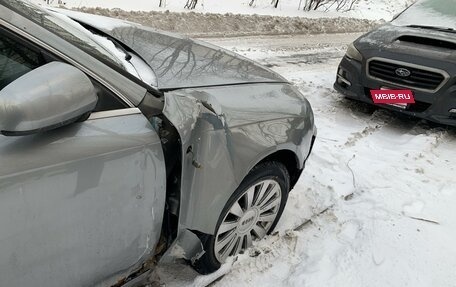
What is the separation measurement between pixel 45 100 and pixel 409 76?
458 centimetres

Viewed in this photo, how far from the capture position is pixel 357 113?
565 cm

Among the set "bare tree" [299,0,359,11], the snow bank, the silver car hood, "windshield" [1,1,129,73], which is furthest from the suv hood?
"bare tree" [299,0,359,11]

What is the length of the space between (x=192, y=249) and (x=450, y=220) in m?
2.29

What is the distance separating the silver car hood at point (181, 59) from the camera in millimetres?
2465

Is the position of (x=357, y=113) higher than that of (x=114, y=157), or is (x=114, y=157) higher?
(x=114, y=157)

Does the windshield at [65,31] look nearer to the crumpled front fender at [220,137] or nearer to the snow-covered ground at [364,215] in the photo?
the crumpled front fender at [220,137]

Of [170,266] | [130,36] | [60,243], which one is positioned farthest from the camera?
[130,36]

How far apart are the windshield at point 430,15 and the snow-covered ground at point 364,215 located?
1422 millimetres

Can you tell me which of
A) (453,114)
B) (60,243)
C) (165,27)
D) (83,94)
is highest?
(83,94)

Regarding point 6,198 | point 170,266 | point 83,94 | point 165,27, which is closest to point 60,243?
point 6,198

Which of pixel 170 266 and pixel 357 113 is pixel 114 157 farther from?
pixel 357 113

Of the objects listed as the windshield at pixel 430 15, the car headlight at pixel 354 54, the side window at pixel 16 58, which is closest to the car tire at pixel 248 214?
the side window at pixel 16 58

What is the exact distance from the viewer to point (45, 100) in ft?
4.78

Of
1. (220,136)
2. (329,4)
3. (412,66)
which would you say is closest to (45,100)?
(220,136)
